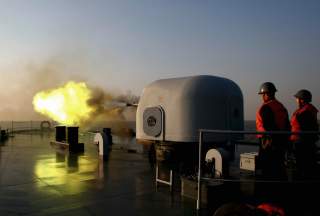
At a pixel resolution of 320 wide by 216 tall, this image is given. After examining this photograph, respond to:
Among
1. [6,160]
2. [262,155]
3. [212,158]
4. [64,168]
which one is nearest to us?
[262,155]

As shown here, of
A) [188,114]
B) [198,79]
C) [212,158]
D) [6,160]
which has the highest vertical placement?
[198,79]

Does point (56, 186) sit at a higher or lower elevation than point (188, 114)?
lower

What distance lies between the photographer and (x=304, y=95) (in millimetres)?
6074

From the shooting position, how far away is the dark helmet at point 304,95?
19.9 ft

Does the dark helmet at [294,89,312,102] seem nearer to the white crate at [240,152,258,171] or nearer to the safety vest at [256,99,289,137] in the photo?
the safety vest at [256,99,289,137]

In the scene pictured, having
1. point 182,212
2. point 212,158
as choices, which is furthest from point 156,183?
point 182,212

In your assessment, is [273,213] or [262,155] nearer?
[273,213]

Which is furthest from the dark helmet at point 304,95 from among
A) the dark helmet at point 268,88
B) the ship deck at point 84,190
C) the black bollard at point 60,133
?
the black bollard at point 60,133

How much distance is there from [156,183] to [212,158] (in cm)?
152

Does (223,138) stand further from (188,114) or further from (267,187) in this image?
(267,187)

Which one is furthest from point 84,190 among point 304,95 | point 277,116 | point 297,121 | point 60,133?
point 60,133

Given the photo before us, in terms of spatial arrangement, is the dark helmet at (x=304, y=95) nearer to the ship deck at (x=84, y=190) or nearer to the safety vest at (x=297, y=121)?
the safety vest at (x=297, y=121)

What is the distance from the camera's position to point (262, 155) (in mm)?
5242

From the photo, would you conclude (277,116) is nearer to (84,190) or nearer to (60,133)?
(84,190)
